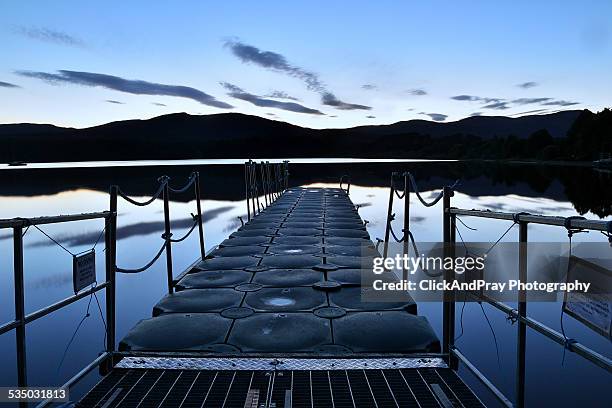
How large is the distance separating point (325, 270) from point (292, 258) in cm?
99

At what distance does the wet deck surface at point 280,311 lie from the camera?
15.0 feet

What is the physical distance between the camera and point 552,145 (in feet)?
430

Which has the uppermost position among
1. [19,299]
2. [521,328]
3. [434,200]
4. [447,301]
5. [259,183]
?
[259,183]

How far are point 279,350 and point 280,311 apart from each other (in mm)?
1059

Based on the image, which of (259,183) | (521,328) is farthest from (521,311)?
(259,183)

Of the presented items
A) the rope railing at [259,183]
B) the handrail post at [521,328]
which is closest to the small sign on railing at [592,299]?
the handrail post at [521,328]

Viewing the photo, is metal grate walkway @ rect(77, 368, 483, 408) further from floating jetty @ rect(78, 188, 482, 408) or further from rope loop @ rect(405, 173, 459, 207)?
rope loop @ rect(405, 173, 459, 207)

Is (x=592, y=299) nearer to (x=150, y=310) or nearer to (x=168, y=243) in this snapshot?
(x=168, y=243)

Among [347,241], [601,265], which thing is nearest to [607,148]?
[347,241]

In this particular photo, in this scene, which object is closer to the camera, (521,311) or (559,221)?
(559,221)

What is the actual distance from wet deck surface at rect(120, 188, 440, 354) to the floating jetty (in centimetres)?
1

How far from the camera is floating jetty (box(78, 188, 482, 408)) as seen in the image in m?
3.63

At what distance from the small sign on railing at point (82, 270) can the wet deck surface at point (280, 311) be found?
0.91 meters

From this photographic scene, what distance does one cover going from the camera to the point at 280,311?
5480mm
